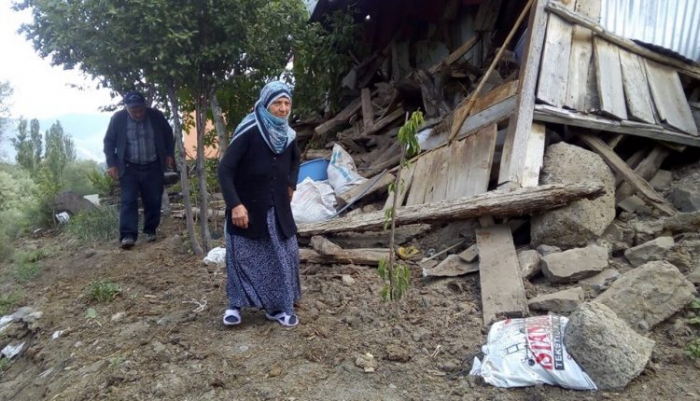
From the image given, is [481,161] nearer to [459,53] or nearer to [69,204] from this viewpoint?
[459,53]

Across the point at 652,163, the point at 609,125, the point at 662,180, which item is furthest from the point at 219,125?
the point at 662,180

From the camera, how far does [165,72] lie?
519 centimetres

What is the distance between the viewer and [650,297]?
3377mm

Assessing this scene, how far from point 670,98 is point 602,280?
9.74ft

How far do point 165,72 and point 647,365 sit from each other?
4.54 meters

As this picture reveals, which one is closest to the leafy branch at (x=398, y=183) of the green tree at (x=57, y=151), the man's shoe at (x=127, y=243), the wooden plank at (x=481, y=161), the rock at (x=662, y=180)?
the wooden plank at (x=481, y=161)

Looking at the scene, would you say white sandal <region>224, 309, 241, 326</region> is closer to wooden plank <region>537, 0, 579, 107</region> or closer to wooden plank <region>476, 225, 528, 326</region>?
wooden plank <region>476, 225, 528, 326</region>

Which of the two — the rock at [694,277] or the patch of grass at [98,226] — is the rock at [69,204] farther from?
the rock at [694,277]

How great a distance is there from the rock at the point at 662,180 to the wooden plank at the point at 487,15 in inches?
118

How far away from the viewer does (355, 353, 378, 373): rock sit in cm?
330

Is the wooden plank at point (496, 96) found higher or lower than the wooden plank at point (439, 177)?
higher

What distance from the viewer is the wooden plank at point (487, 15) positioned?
7.35 meters

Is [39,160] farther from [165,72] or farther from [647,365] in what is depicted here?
[647,365]

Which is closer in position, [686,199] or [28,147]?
[686,199]
